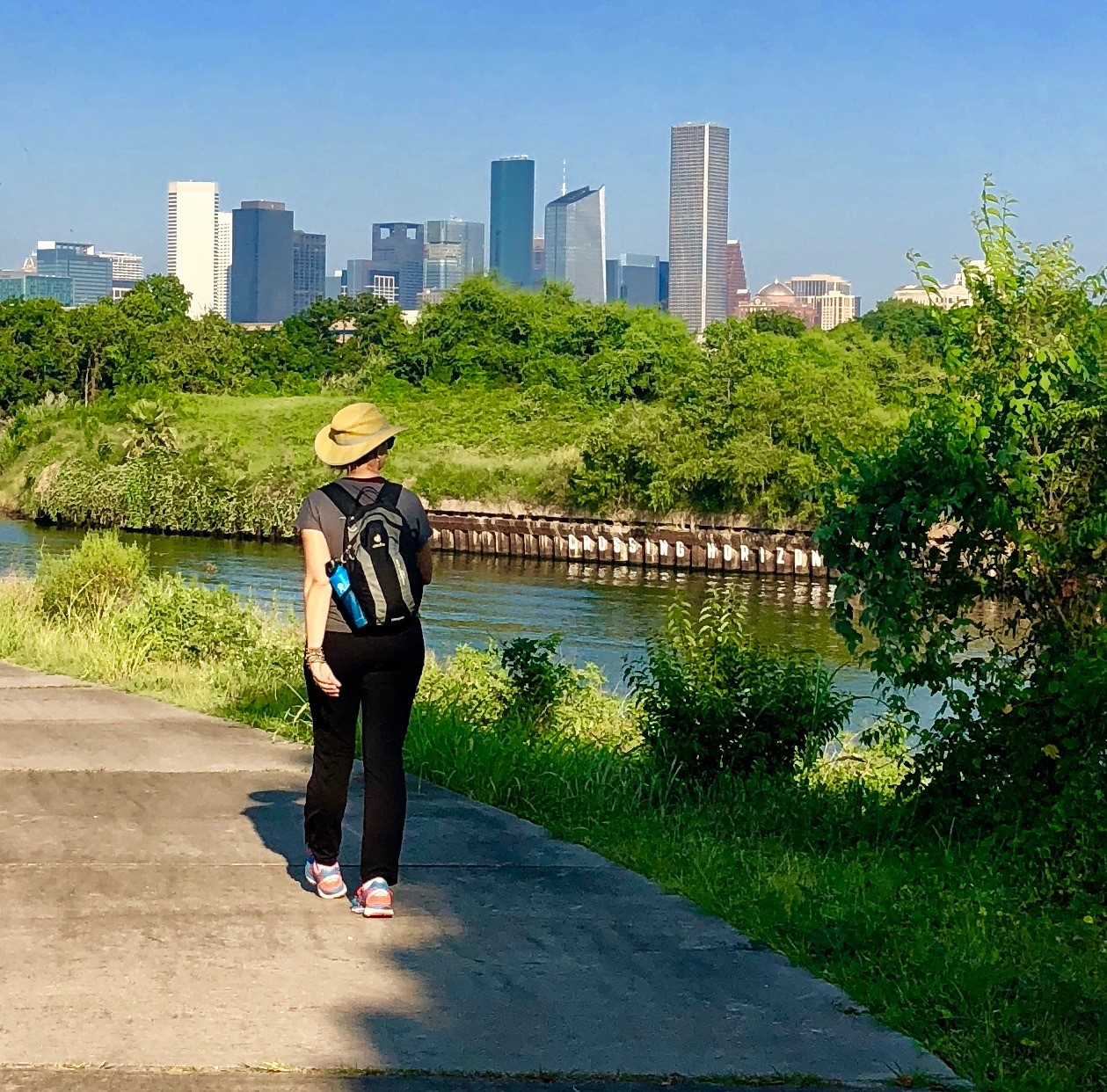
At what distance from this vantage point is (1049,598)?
24.3 feet

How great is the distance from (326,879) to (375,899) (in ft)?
0.97

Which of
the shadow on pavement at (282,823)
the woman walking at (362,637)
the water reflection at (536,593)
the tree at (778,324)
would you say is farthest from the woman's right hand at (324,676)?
the tree at (778,324)

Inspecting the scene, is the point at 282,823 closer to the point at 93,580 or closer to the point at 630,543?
the point at 93,580

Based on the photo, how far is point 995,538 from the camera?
741 centimetres

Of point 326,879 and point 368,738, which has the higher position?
point 368,738

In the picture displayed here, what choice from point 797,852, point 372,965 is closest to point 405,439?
point 797,852

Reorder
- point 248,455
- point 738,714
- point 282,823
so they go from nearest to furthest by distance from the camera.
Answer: point 282,823
point 738,714
point 248,455

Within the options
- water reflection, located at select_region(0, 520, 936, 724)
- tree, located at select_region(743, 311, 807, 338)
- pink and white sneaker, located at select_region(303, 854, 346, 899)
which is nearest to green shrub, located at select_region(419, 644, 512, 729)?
pink and white sneaker, located at select_region(303, 854, 346, 899)

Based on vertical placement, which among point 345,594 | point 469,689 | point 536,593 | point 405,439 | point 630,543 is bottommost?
point 536,593

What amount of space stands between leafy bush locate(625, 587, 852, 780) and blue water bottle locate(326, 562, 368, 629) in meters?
3.25

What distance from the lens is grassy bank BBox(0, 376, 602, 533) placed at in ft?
191

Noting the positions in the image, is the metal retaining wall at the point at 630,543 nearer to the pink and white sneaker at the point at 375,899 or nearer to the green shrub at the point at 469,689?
the green shrub at the point at 469,689

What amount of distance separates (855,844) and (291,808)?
7.95ft

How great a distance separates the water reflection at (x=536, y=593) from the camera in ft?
101
